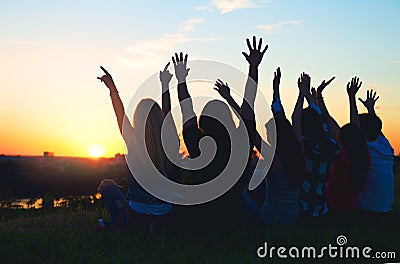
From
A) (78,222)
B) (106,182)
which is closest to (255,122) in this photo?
(106,182)

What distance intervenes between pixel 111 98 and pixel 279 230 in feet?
7.19

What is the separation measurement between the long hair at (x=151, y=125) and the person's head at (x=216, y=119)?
1.45ft

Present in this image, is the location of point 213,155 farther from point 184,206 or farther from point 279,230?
point 279,230

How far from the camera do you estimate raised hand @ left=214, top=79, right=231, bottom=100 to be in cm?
578

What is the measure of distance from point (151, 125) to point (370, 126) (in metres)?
2.72

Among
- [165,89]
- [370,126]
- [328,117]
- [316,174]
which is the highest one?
[165,89]

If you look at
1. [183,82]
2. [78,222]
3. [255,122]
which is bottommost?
[78,222]

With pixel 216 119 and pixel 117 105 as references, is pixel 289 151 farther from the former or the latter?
pixel 117 105

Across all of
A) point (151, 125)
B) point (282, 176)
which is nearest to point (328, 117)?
point (282, 176)

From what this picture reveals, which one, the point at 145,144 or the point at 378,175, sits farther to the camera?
the point at 378,175

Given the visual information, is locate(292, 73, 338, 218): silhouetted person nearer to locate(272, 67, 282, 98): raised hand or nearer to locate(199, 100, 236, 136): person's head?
locate(272, 67, 282, 98): raised hand

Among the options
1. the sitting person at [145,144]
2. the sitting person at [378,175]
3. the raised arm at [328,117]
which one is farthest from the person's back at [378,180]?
the sitting person at [145,144]

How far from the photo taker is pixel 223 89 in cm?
579

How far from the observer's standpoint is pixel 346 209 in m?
6.63
